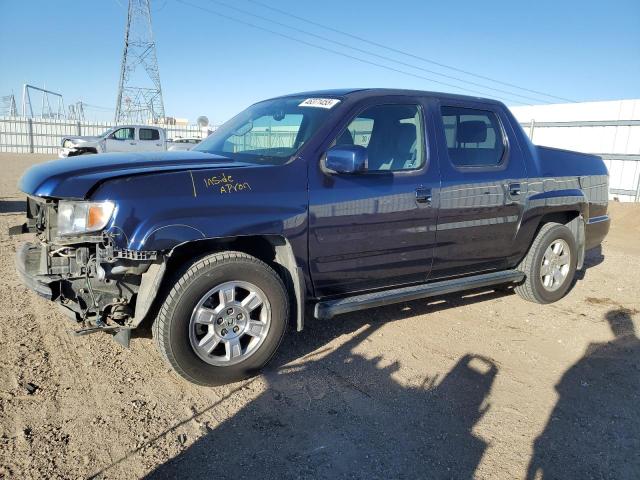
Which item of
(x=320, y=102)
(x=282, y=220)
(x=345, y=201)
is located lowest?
(x=282, y=220)

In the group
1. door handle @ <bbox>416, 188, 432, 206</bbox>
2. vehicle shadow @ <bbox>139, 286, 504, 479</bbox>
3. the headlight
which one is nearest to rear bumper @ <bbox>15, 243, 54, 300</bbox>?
the headlight

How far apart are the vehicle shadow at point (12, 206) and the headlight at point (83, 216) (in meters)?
7.05

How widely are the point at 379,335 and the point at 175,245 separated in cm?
202

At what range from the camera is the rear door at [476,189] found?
13.9ft

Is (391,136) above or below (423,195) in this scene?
above

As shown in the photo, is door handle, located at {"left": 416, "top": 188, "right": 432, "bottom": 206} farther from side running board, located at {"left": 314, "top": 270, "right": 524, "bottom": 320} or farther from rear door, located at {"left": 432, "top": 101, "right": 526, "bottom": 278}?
side running board, located at {"left": 314, "top": 270, "right": 524, "bottom": 320}

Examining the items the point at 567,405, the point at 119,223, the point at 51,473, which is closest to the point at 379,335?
the point at 567,405

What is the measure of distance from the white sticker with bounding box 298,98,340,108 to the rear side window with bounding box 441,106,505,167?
1.02 meters

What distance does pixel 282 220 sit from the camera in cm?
337

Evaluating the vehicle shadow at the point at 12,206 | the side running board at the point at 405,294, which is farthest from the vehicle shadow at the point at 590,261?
the vehicle shadow at the point at 12,206

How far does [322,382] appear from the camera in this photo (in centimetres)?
346

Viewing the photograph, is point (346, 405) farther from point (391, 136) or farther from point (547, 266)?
point (547, 266)

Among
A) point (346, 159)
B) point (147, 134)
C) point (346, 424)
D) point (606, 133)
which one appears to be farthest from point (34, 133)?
point (346, 424)

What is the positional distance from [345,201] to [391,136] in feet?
2.84
